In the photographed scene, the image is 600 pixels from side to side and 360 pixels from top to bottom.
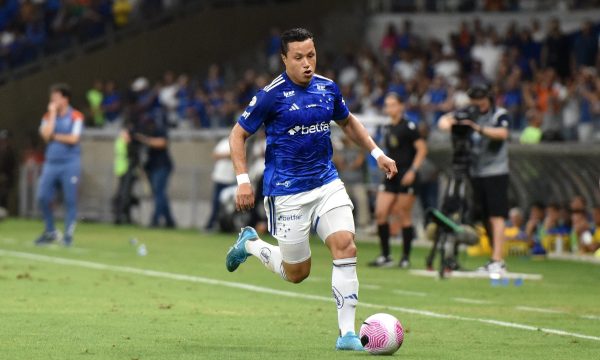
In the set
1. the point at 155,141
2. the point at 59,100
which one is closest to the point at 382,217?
the point at 59,100

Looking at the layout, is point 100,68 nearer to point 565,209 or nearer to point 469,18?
point 469,18

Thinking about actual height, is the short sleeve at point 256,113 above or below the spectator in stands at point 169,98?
above

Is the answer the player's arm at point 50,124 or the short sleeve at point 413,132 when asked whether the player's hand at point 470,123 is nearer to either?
the short sleeve at point 413,132

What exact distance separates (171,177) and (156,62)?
10589mm

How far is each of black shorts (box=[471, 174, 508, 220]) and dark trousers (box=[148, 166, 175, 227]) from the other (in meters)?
12.3

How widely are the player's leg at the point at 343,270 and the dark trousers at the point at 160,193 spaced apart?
18933mm

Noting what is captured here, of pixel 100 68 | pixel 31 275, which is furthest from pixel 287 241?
pixel 100 68

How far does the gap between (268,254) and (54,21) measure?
3105 cm

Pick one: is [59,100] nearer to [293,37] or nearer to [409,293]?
[409,293]

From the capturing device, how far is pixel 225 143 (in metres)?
27.7

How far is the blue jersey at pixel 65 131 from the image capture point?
2201 cm

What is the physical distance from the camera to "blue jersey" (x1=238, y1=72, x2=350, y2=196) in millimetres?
10633

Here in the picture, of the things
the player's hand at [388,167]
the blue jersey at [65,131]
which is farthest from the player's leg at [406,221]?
the player's hand at [388,167]

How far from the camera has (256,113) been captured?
10656mm
